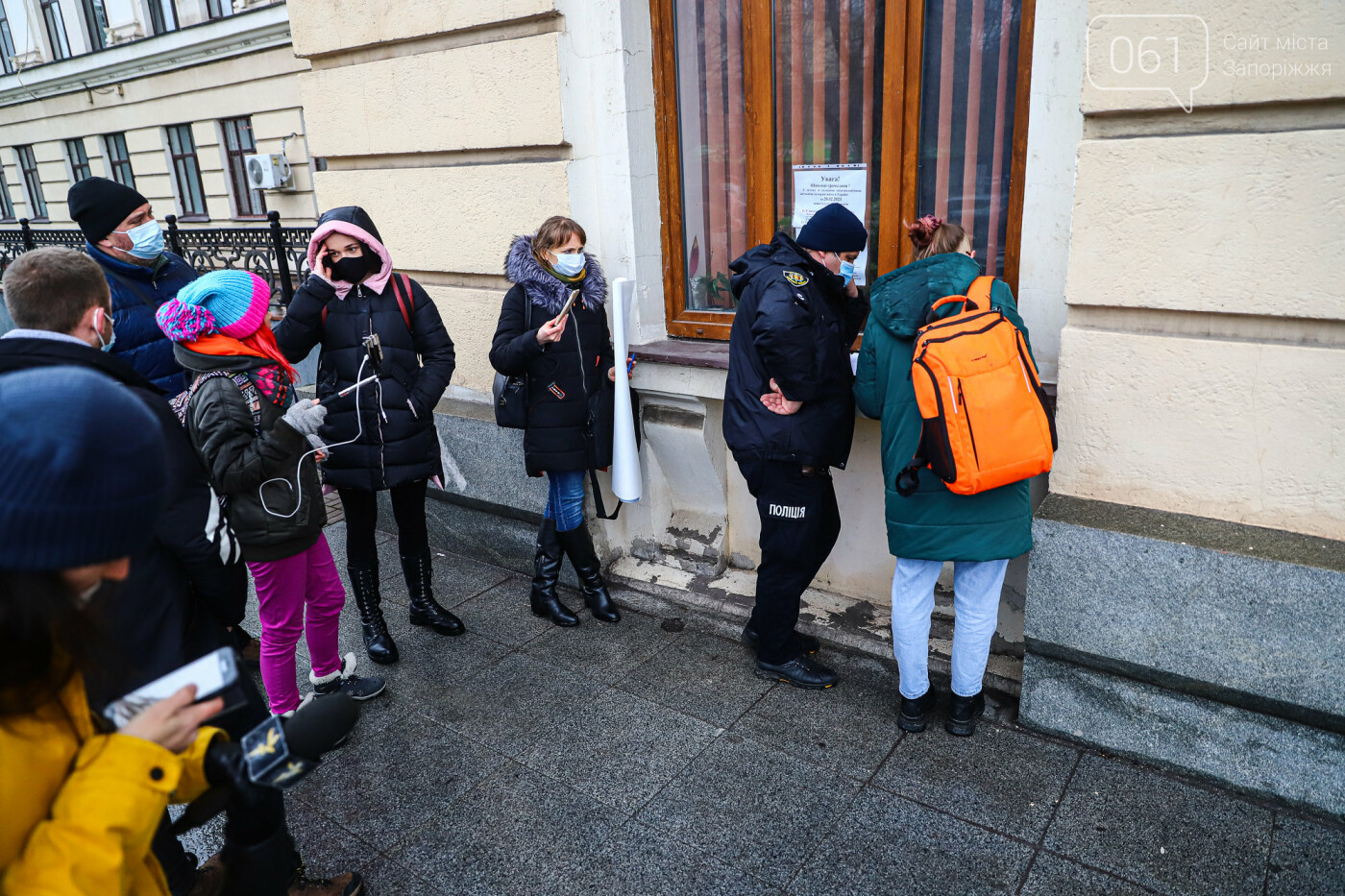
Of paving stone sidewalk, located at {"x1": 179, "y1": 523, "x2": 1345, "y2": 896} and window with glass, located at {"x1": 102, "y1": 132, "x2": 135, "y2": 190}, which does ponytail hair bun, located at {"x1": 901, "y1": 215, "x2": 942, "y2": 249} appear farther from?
window with glass, located at {"x1": 102, "y1": 132, "x2": 135, "y2": 190}

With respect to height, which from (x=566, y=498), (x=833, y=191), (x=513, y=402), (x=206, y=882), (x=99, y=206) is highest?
(x=99, y=206)

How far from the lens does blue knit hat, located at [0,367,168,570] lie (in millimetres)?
1113

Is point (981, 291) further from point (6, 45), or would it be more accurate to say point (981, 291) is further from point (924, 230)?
point (6, 45)

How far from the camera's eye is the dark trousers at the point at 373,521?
3742 millimetres

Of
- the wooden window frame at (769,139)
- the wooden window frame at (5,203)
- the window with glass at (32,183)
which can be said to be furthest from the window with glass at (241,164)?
the wooden window frame at (769,139)

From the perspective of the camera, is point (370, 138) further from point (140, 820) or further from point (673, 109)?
point (140, 820)

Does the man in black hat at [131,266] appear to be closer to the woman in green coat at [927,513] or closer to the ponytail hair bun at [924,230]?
the woman in green coat at [927,513]

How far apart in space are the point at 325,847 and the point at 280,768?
174 cm

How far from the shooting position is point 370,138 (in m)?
4.85

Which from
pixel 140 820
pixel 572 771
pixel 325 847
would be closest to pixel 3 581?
pixel 140 820

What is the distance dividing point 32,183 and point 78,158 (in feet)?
8.74

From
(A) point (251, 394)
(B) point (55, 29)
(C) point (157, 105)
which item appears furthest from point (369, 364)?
(B) point (55, 29)

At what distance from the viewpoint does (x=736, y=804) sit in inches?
114

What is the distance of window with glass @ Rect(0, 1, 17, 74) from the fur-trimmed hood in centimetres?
2205
